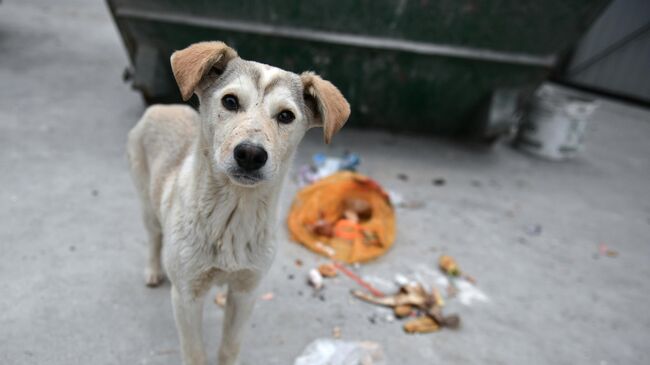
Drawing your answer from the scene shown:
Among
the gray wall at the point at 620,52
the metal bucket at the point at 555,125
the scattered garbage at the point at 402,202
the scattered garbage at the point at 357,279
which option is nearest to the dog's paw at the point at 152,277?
the scattered garbage at the point at 357,279

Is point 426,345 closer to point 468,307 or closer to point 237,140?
point 468,307

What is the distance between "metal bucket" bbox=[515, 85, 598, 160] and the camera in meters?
6.24

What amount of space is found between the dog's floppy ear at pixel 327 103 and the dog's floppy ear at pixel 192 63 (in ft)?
1.33

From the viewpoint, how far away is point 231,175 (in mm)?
1772

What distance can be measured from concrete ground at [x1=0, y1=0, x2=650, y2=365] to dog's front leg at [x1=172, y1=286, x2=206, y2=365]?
359 mm

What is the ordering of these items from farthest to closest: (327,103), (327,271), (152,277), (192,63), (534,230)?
1. (534,230)
2. (327,271)
3. (152,277)
4. (327,103)
5. (192,63)

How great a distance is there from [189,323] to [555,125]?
234 inches

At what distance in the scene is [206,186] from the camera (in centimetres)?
201

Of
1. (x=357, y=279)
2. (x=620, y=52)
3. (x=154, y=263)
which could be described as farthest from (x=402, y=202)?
(x=620, y=52)

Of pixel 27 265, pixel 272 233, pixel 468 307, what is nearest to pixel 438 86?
pixel 468 307

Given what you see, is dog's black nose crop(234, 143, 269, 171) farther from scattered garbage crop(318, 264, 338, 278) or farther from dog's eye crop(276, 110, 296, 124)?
scattered garbage crop(318, 264, 338, 278)

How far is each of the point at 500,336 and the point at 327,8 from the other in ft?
12.3

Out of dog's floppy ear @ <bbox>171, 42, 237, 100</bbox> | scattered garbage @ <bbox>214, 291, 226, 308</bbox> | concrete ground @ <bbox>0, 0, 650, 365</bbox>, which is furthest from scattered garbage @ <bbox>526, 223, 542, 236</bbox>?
dog's floppy ear @ <bbox>171, 42, 237, 100</bbox>

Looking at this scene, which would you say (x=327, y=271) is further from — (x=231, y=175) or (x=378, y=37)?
(x=378, y=37)
